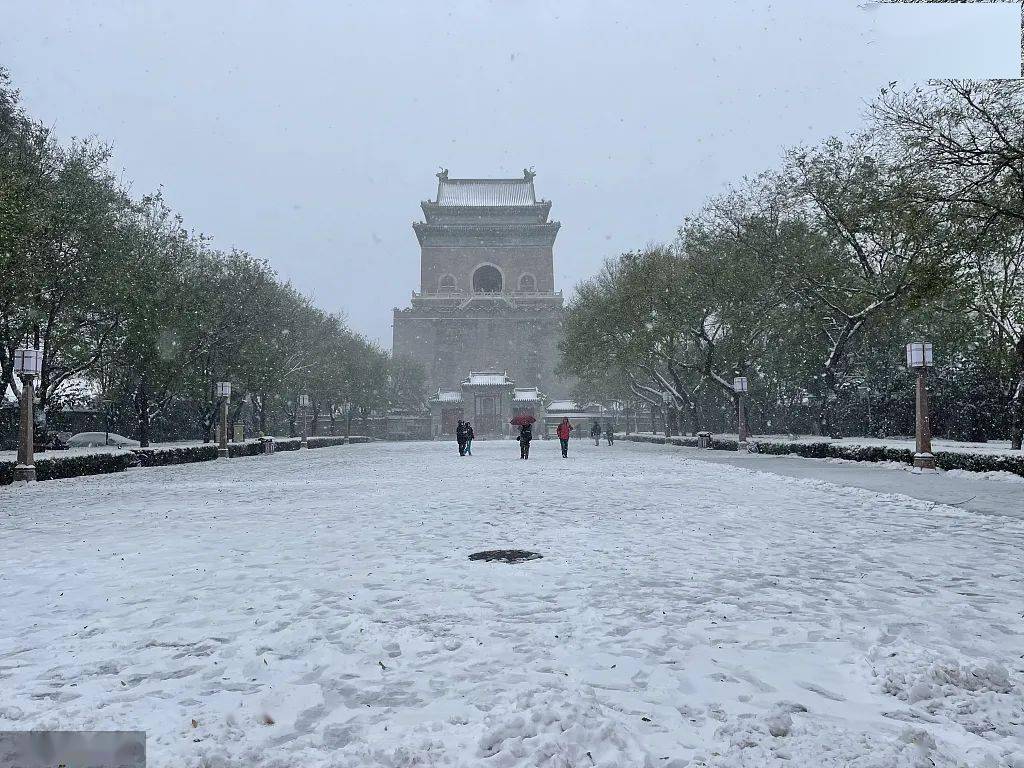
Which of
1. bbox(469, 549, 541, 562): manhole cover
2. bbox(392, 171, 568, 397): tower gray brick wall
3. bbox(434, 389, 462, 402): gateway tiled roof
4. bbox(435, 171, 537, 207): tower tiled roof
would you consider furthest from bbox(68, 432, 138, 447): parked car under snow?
bbox(435, 171, 537, 207): tower tiled roof

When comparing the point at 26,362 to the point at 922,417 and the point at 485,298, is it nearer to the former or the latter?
the point at 922,417

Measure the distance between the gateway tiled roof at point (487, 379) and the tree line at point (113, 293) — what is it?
22.9 meters

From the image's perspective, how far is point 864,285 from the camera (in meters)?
23.1

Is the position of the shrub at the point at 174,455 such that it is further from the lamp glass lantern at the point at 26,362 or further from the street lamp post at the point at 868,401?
the street lamp post at the point at 868,401

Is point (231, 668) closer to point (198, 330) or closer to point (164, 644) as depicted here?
point (164, 644)

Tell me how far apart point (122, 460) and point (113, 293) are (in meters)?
4.69

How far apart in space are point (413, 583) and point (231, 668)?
1.81 metres

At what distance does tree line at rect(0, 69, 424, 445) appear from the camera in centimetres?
1738

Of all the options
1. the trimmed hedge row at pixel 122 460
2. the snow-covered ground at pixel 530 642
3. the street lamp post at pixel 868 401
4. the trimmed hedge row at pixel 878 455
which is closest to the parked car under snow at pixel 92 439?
the trimmed hedge row at pixel 122 460

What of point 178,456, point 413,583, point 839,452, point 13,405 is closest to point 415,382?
point 13,405

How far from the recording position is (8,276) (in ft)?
51.5

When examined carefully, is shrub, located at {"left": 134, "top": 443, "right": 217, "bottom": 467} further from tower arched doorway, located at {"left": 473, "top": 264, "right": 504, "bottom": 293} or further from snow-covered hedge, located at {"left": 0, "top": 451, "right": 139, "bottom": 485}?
tower arched doorway, located at {"left": 473, "top": 264, "right": 504, "bottom": 293}

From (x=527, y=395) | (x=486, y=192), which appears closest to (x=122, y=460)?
(x=527, y=395)

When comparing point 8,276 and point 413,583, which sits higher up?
point 8,276
